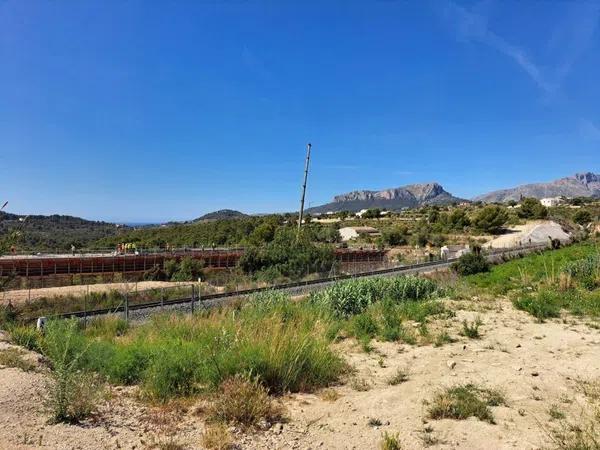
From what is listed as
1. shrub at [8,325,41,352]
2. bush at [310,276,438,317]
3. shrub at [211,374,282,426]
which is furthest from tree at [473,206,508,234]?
shrub at [211,374,282,426]

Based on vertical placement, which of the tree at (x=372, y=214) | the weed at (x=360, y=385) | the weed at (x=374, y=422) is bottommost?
the weed at (x=360, y=385)

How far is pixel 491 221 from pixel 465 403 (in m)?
75.3

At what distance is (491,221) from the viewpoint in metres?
74.8

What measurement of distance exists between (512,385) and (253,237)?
61664mm

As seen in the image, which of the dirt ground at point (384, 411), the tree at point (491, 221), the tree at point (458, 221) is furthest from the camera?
the tree at point (458, 221)

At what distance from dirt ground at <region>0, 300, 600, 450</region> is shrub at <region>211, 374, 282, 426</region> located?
21cm

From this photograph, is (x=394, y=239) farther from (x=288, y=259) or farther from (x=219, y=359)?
(x=219, y=359)

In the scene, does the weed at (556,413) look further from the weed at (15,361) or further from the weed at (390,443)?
the weed at (15,361)

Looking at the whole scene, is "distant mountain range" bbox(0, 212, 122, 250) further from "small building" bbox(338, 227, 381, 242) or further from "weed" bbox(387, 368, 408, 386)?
"weed" bbox(387, 368, 408, 386)

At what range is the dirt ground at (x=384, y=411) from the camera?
14.6 feet

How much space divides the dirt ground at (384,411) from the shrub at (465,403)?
0.11 meters

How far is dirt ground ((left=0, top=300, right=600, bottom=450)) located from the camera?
175 inches

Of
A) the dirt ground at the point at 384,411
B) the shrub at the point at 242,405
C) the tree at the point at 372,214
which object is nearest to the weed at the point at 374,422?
the dirt ground at the point at 384,411

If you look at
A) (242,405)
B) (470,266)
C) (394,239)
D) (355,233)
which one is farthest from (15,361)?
(355,233)
